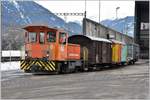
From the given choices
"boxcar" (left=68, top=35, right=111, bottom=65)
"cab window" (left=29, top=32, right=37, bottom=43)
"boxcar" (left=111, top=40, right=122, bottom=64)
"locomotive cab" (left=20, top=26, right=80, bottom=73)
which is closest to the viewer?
"locomotive cab" (left=20, top=26, right=80, bottom=73)

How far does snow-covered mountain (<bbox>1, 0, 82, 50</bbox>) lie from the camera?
7138 centimetres

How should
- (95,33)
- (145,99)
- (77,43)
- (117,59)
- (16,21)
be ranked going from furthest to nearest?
1. (16,21)
2. (95,33)
3. (117,59)
4. (77,43)
5. (145,99)

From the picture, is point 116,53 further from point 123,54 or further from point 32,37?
point 32,37

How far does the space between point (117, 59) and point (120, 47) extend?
271 centimetres

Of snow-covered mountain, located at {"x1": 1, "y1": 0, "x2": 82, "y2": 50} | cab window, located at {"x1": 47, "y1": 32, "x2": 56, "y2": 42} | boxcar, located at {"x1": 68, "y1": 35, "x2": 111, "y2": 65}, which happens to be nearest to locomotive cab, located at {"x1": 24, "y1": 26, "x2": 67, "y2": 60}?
cab window, located at {"x1": 47, "y1": 32, "x2": 56, "y2": 42}

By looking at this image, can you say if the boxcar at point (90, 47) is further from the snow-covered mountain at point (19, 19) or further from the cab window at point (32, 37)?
the snow-covered mountain at point (19, 19)

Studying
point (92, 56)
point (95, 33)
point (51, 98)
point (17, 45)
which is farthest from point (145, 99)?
point (17, 45)

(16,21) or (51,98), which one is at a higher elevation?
(16,21)

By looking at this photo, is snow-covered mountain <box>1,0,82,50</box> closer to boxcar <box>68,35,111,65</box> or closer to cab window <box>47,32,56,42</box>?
boxcar <box>68,35,111,65</box>

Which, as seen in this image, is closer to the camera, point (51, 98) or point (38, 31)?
point (51, 98)

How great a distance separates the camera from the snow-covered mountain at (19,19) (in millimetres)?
71375

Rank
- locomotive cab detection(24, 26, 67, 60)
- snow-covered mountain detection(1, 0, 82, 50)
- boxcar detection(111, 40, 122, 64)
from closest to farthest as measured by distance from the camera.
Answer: locomotive cab detection(24, 26, 67, 60) < boxcar detection(111, 40, 122, 64) < snow-covered mountain detection(1, 0, 82, 50)

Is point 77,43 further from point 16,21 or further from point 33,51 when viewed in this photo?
point 16,21

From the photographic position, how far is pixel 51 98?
47.9 ft
